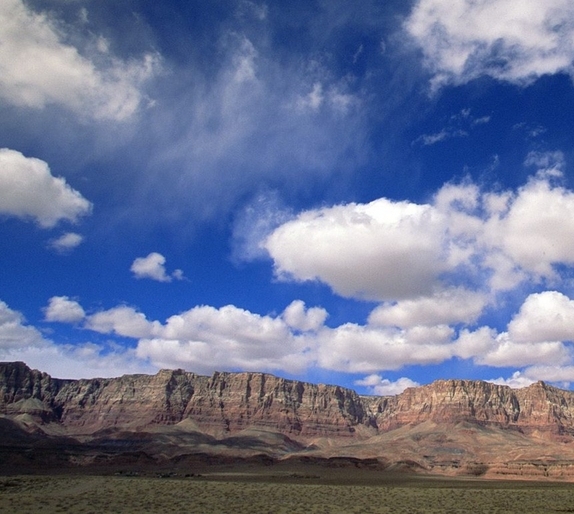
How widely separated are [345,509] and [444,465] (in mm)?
131030

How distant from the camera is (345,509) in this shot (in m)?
→ 47.2

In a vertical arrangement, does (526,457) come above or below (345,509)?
above

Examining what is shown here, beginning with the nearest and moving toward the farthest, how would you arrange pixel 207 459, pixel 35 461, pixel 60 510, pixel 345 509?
1. pixel 60 510
2. pixel 345 509
3. pixel 35 461
4. pixel 207 459

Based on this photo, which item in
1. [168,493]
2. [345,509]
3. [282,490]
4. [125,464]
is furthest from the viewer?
[125,464]

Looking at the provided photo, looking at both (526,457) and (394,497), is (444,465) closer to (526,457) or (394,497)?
(526,457)

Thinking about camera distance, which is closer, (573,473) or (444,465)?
(573,473)

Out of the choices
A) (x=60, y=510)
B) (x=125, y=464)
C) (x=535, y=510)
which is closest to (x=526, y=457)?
(x=125, y=464)

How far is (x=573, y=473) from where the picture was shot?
5037 inches

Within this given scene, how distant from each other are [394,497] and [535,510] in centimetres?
1488

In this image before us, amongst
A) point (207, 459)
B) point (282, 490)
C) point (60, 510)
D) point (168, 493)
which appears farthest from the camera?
point (207, 459)

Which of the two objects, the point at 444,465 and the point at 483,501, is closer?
the point at 483,501

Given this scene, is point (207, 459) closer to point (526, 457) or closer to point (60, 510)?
point (526, 457)

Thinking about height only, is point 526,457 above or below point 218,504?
above

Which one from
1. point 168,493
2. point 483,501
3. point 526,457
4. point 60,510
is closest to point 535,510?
point 483,501
